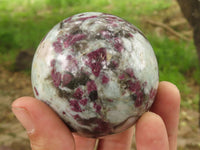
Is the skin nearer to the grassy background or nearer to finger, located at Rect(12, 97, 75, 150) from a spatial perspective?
finger, located at Rect(12, 97, 75, 150)

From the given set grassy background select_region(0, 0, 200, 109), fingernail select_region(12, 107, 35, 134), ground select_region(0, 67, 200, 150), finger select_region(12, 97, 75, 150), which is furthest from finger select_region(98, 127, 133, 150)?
grassy background select_region(0, 0, 200, 109)

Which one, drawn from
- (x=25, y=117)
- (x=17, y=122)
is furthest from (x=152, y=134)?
(x=17, y=122)

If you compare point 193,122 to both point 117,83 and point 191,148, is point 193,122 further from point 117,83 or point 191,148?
point 117,83

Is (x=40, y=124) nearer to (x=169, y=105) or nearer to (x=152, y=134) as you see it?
(x=152, y=134)

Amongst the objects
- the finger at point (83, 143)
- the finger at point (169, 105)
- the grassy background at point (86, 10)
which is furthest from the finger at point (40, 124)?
the grassy background at point (86, 10)

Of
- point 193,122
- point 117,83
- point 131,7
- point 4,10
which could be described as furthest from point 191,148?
point 4,10

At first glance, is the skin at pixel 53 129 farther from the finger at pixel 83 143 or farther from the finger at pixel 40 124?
the finger at pixel 83 143
